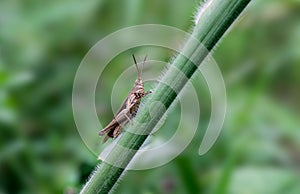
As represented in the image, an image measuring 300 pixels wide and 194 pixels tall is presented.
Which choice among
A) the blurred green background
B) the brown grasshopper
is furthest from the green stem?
the blurred green background

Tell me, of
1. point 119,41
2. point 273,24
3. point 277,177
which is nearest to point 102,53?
point 119,41

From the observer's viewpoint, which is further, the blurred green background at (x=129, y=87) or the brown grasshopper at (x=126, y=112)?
the blurred green background at (x=129, y=87)

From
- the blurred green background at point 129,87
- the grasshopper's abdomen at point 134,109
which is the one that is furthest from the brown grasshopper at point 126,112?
the blurred green background at point 129,87

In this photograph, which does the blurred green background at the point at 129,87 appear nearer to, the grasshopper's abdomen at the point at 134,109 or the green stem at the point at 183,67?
the grasshopper's abdomen at the point at 134,109

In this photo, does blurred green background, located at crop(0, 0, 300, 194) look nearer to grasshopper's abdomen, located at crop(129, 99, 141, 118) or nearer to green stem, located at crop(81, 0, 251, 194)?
grasshopper's abdomen, located at crop(129, 99, 141, 118)

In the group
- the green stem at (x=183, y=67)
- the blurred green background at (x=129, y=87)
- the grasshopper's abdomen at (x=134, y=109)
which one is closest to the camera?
the green stem at (x=183, y=67)

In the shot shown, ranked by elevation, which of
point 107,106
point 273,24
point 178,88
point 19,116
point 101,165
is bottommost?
point 101,165

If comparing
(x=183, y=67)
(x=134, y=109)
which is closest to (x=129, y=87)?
(x=134, y=109)

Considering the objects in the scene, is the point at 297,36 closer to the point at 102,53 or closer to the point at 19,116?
the point at 102,53
